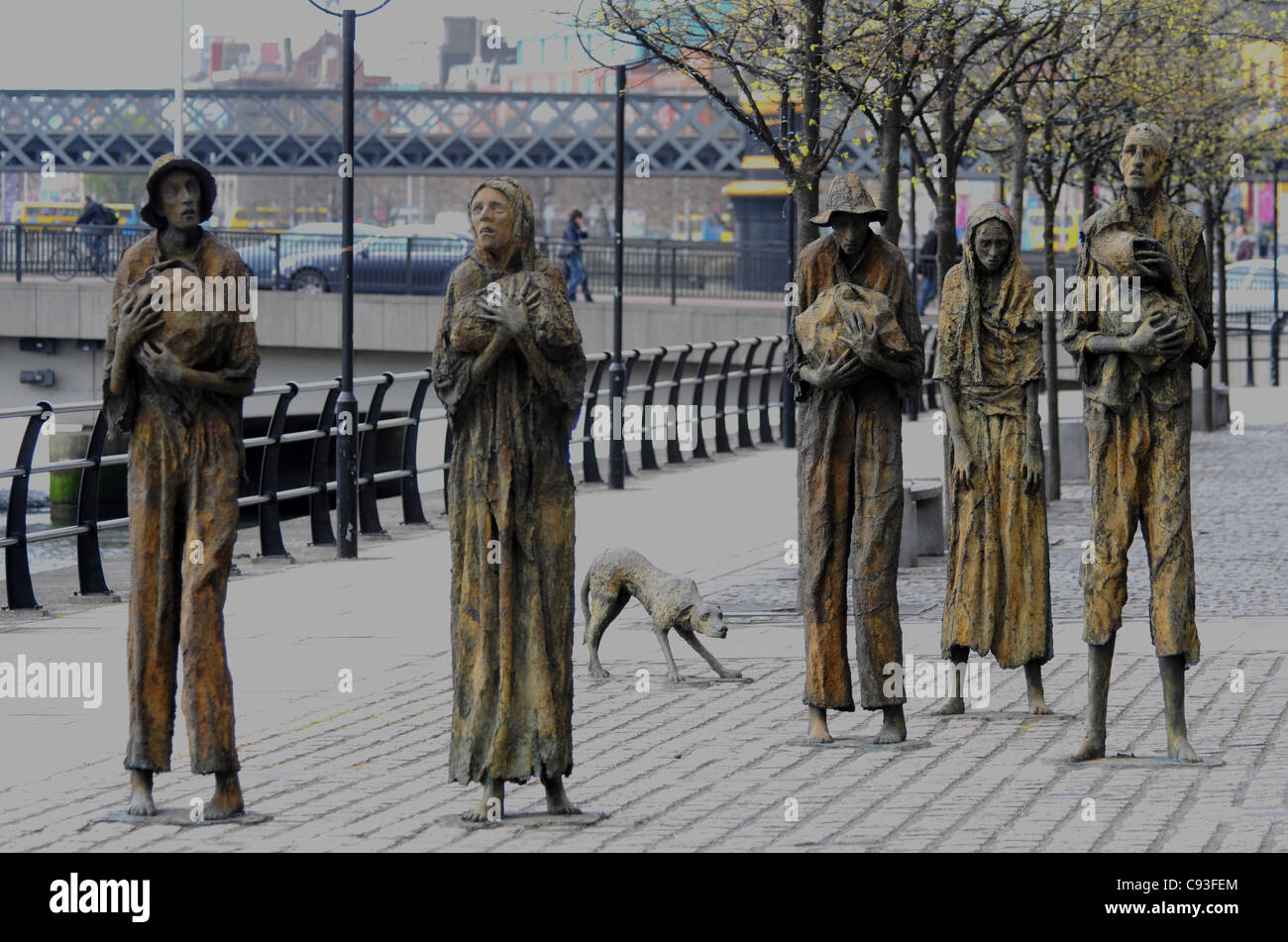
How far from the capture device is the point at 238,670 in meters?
11.8

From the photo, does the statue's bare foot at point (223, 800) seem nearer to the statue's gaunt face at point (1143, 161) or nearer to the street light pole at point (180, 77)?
the statue's gaunt face at point (1143, 161)

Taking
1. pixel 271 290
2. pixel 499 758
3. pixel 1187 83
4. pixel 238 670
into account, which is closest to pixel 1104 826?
pixel 499 758

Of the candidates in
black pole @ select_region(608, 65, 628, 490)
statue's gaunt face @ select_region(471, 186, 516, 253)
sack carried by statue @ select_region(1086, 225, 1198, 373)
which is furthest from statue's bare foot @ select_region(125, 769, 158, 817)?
black pole @ select_region(608, 65, 628, 490)

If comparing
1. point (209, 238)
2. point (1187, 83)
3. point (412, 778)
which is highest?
point (1187, 83)

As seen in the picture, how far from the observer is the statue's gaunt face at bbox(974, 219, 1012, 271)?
1050 cm

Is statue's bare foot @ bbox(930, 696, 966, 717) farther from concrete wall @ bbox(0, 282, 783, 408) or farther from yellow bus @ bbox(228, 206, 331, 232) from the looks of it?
yellow bus @ bbox(228, 206, 331, 232)

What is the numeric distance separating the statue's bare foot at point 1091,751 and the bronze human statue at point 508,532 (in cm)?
225

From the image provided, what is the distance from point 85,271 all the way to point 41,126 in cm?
2386

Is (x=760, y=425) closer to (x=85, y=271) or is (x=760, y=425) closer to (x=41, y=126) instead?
(x=85, y=271)

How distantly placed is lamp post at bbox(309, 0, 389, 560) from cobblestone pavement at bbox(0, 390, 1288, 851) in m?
0.96

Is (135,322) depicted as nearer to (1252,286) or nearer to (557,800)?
(557,800)

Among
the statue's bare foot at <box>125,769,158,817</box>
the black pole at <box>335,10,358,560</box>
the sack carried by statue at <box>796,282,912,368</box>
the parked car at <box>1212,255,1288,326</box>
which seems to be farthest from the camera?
the parked car at <box>1212,255,1288,326</box>

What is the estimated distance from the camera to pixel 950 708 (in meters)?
10.6

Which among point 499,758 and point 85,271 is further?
point 85,271
